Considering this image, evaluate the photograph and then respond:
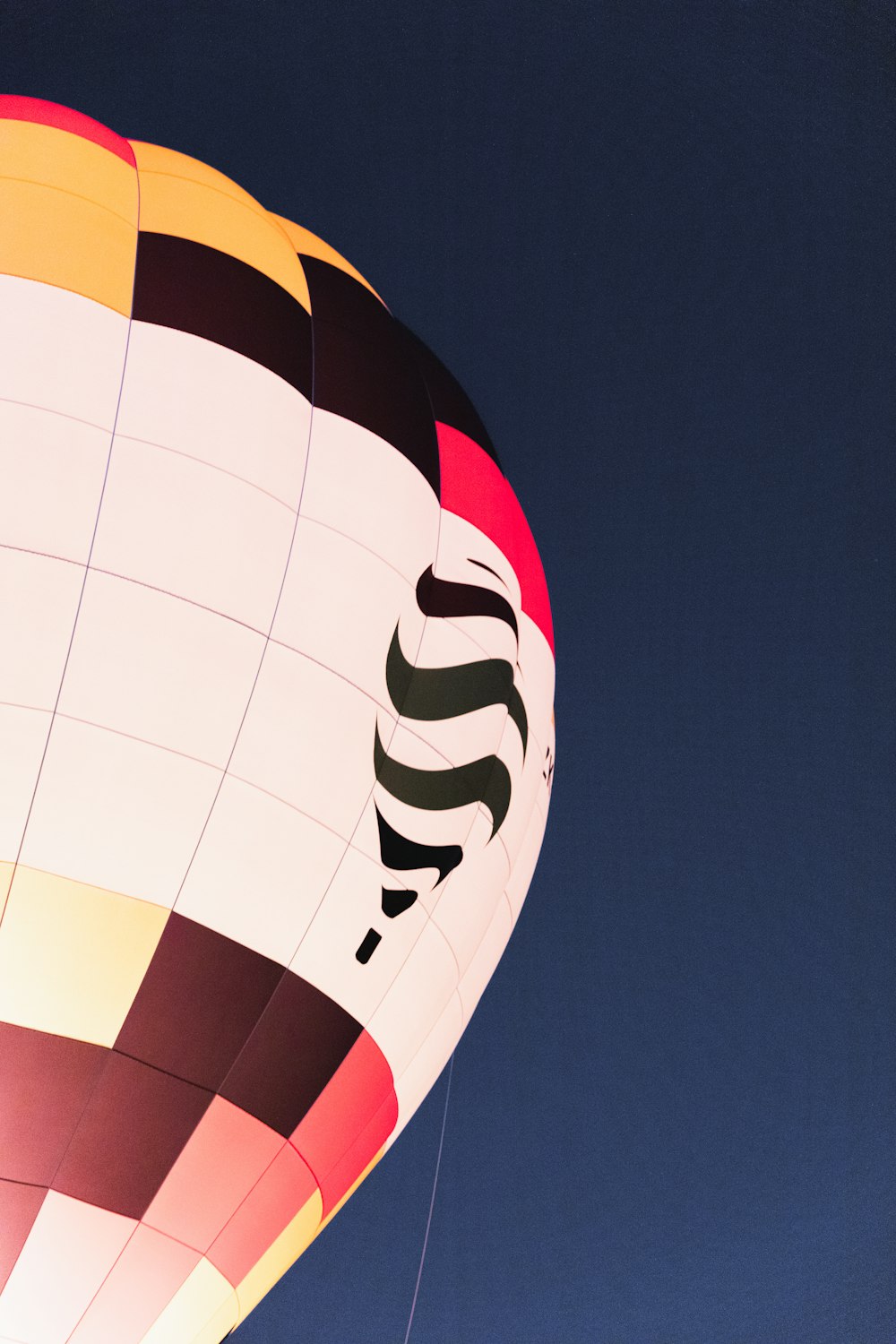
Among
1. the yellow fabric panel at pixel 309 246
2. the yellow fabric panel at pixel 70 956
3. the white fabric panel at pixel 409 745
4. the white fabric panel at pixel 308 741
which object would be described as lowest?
the yellow fabric panel at pixel 70 956

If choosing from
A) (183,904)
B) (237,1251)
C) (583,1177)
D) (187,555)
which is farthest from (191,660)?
(583,1177)

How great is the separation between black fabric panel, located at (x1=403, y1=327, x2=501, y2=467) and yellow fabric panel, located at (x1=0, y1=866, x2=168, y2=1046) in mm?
1598

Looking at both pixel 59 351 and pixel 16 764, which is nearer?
pixel 16 764

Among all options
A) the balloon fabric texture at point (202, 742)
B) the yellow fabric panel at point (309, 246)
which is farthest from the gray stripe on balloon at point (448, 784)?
the yellow fabric panel at point (309, 246)

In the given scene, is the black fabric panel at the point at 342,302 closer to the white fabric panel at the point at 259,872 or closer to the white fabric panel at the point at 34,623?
the white fabric panel at the point at 34,623

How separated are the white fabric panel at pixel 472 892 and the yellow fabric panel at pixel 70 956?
83cm

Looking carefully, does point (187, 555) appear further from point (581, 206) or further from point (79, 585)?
point (581, 206)

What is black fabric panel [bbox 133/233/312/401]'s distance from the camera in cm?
307

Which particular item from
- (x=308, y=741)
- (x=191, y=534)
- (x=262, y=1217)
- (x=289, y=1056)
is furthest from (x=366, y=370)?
(x=262, y=1217)

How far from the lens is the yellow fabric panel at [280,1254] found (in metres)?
3.15

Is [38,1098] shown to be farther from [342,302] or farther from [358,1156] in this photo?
[342,302]

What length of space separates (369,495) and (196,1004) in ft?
4.00

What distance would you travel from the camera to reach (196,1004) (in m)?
2.84

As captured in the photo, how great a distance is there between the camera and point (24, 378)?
2830 mm
